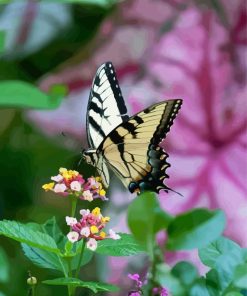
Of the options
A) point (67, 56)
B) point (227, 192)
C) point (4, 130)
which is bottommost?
point (227, 192)

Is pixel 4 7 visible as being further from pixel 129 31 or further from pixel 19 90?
pixel 19 90

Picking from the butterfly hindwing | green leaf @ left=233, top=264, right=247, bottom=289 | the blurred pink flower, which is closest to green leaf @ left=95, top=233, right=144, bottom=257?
green leaf @ left=233, top=264, right=247, bottom=289

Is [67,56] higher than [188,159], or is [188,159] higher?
[67,56]

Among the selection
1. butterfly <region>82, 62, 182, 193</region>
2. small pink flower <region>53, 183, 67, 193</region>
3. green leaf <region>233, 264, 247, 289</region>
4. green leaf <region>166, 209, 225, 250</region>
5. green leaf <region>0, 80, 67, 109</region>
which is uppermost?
green leaf <region>0, 80, 67, 109</region>

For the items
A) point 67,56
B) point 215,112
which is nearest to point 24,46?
point 67,56

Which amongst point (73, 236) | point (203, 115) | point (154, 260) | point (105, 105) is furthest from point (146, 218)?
point (203, 115)

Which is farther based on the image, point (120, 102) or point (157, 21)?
point (157, 21)

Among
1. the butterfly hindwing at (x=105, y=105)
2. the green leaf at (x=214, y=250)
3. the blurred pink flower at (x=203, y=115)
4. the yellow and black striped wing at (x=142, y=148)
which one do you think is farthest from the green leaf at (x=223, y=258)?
the blurred pink flower at (x=203, y=115)

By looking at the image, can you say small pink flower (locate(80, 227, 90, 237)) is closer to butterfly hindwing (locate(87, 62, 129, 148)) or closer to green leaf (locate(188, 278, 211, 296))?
green leaf (locate(188, 278, 211, 296))
